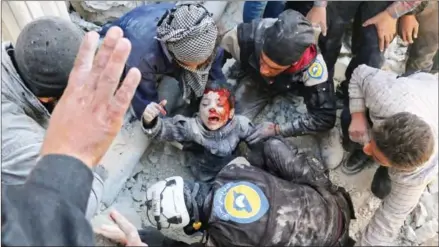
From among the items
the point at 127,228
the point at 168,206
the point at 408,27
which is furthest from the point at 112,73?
the point at 408,27

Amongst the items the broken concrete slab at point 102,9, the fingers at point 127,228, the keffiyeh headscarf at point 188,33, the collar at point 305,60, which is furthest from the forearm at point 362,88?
the fingers at point 127,228

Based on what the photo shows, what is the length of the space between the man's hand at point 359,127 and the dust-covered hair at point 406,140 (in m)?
0.25

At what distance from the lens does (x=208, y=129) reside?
76.5 inches

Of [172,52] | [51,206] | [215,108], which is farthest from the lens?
[215,108]

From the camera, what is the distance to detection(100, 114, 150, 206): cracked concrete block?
199 cm

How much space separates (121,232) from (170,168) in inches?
36.7

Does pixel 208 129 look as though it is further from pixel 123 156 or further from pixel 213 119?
pixel 123 156

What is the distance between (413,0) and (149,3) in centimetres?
91

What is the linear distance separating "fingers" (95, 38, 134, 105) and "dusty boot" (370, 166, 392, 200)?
4.35ft

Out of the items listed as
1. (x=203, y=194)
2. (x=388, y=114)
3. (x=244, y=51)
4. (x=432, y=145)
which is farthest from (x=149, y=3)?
(x=432, y=145)

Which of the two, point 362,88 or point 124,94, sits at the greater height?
point 124,94

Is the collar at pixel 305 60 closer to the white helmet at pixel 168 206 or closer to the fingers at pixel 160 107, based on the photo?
the fingers at pixel 160 107

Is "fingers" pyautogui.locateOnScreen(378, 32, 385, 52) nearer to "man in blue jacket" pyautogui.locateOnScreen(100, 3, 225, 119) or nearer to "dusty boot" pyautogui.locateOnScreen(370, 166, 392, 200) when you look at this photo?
"dusty boot" pyautogui.locateOnScreen(370, 166, 392, 200)

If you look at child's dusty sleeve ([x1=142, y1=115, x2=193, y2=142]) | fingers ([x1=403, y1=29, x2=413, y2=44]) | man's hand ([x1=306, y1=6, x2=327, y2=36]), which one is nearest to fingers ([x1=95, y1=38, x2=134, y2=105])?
child's dusty sleeve ([x1=142, y1=115, x2=193, y2=142])
